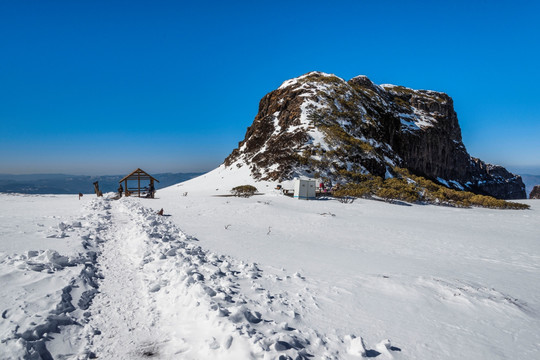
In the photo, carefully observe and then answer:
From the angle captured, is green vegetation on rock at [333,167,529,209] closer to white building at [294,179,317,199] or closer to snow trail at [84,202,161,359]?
white building at [294,179,317,199]

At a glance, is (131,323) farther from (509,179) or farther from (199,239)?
(509,179)

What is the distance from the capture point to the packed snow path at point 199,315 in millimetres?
4031

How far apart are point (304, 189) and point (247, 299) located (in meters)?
26.4

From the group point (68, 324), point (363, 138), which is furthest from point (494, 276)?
point (363, 138)

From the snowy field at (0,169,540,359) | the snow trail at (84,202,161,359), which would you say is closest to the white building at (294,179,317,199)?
the snowy field at (0,169,540,359)

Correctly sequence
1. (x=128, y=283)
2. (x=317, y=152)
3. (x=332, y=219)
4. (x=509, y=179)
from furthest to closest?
(x=509, y=179) < (x=317, y=152) < (x=332, y=219) < (x=128, y=283)

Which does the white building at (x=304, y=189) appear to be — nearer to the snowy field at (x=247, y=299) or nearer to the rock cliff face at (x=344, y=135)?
the rock cliff face at (x=344, y=135)

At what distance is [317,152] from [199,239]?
38267mm

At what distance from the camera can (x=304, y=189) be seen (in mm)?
31688

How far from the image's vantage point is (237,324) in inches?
172

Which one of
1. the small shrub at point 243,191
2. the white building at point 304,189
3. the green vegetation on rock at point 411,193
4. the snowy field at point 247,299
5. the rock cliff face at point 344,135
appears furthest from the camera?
the rock cliff face at point 344,135

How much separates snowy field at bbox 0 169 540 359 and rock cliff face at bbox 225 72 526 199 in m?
32.3

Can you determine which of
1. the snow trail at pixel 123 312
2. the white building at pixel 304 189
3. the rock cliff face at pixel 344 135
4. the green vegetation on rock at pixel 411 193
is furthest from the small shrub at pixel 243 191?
the snow trail at pixel 123 312

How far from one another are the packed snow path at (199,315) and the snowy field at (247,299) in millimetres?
23
